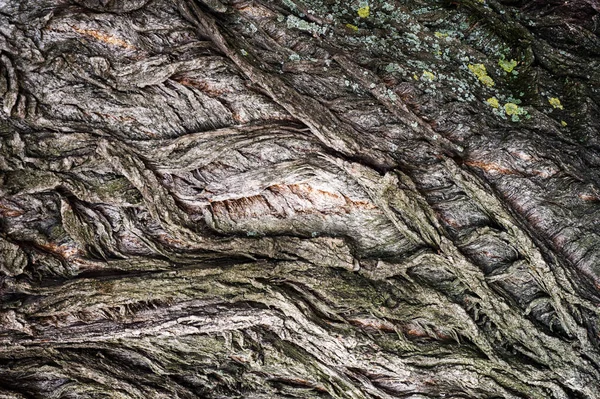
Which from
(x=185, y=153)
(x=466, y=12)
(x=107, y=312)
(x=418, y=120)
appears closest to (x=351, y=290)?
(x=418, y=120)

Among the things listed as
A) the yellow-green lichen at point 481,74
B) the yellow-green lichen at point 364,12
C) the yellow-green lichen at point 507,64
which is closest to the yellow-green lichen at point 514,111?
the yellow-green lichen at point 481,74

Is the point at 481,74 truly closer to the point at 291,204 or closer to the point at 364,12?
the point at 364,12

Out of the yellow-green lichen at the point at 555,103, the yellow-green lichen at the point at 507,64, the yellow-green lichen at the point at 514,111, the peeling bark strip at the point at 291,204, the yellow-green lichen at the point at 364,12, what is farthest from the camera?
the yellow-green lichen at the point at 507,64

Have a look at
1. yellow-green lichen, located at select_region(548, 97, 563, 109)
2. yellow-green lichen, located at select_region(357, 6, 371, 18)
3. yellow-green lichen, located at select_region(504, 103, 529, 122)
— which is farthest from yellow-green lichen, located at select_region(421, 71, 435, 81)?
yellow-green lichen, located at select_region(548, 97, 563, 109)

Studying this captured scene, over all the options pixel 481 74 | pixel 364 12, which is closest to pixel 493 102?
pixel 481 74

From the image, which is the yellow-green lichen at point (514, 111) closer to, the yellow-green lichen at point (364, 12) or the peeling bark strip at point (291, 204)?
the peeling bark strip at point (291, 204)

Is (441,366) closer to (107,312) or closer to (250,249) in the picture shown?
(250,249)
